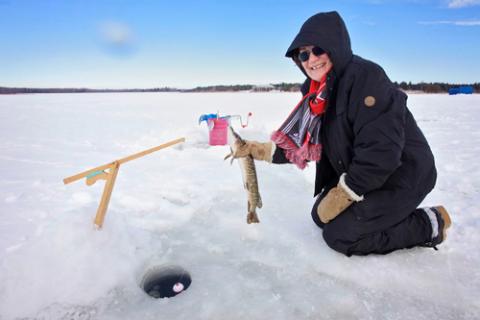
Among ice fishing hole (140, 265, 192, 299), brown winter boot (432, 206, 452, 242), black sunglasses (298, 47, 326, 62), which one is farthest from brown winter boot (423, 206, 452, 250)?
ice fishing hole (140, 265, 192, 299)

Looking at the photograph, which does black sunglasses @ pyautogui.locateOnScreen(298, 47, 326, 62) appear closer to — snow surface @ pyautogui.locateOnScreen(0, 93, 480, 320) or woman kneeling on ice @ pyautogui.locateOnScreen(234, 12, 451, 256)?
woman kneeling on ice @ pyautogui.locateOnScreen(234, 12, 451, 256)

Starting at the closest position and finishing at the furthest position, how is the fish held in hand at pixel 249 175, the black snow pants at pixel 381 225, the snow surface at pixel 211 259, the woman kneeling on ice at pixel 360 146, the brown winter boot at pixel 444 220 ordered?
1. the snow surface at pixel 211 259
2. the woman kneeling on ice at pixel 360 146
3. the black snow pants at pixel 381 225
4. the brown winter boot at pixel 444 220
5. the fish held in hand at pixel 249 175

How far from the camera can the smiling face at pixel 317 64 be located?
1978 mm

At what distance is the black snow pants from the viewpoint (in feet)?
6.71

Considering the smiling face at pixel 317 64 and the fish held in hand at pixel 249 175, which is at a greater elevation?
the smiling face at pixel 317 64

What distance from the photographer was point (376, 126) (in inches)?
69.3

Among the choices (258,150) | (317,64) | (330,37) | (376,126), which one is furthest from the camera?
(258,150)

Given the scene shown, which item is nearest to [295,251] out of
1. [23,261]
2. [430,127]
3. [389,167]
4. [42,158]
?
[389,167]

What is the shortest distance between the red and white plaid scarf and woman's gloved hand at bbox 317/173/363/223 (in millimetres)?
349

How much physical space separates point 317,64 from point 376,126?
57 cm

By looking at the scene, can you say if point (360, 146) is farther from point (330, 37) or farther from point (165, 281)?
point (165, 281)

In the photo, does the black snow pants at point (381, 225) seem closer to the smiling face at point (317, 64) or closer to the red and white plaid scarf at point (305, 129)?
the red and white plaid scarf at point (305, 129)

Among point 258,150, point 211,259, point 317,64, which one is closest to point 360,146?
point 317,64

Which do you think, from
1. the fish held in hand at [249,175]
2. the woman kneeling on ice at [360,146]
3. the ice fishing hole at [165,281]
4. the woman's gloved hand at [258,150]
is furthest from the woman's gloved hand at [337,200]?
the ice fishing hole at [165,281]
